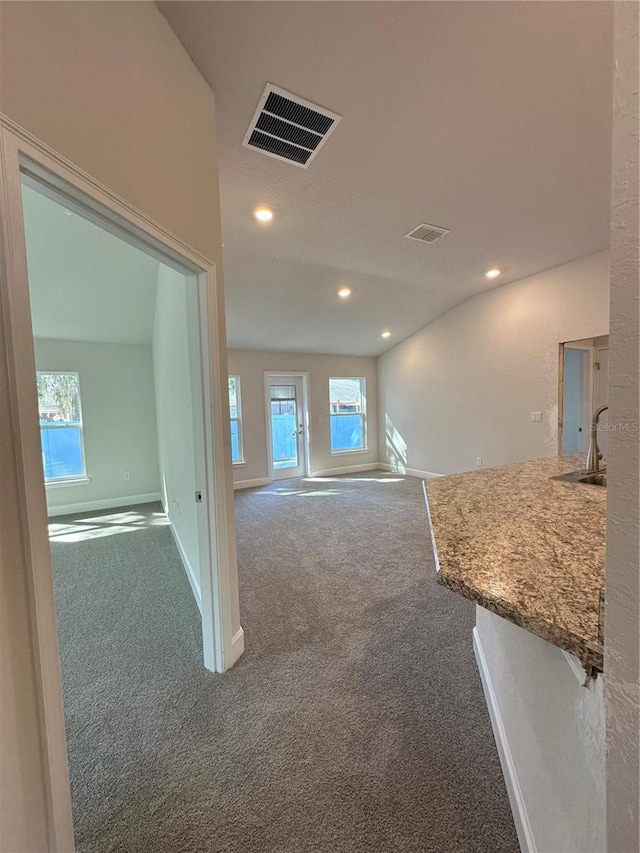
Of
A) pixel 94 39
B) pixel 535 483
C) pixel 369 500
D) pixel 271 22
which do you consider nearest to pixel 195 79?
pixel 271 22

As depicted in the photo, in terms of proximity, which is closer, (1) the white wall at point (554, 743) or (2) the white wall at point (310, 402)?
(1) the white wall at point (554, 743)

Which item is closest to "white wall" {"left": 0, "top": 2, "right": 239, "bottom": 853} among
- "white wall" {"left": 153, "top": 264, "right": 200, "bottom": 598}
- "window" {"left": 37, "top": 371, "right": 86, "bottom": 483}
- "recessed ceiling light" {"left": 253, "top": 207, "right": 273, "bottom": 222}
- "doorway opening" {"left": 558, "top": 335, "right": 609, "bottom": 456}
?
"white wall" {"left": 153, "top": 264, "right": 200, "bottom": 598}

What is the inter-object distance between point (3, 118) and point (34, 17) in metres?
0.35

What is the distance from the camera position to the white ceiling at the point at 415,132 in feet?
4.58

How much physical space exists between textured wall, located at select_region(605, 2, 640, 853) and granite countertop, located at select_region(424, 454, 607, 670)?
126mm

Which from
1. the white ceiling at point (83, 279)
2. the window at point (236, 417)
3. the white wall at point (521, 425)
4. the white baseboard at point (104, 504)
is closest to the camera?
the white wall at point (521, 425)

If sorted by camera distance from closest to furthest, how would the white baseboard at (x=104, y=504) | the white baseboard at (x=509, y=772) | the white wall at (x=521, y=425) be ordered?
the white wall at (x=521, y=425)
the white baseboard at (x=509, y=772)
the white baseboard at (x=104, y=504)

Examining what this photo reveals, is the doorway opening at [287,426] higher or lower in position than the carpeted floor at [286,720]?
higher

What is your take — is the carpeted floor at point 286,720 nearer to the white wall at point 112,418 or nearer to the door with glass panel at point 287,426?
the white wall at point 112,418

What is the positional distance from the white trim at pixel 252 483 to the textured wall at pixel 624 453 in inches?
222

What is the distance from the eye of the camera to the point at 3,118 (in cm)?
80

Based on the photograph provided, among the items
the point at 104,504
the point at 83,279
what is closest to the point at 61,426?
the point at 104,504

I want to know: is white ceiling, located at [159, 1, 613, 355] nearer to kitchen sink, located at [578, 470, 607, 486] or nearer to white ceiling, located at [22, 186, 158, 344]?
white ceiling, located at [22, 186, 158, 344]

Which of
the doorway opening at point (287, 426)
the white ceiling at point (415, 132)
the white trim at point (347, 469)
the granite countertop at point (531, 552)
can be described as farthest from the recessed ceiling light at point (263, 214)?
the white trim at point (347, 469)
